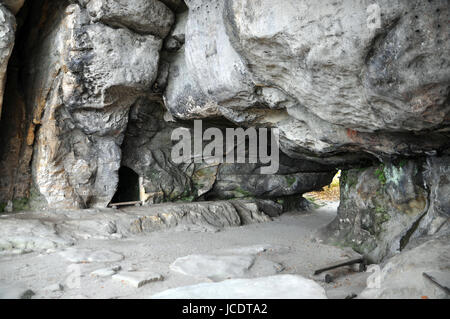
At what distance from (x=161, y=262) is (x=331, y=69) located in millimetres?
3901

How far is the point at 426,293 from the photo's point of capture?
289 cm

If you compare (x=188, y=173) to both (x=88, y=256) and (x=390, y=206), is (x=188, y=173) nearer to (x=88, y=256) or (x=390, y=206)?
(x=88, y=256)

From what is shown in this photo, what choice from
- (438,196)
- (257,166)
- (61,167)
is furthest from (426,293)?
(257,166)

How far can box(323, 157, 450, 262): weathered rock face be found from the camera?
5340 millimetres

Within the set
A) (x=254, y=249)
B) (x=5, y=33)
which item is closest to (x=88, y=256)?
(x=254, y=249)

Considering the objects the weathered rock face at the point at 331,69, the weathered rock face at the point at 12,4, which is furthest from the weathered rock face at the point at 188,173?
the weathered rock face at the point at 12,4

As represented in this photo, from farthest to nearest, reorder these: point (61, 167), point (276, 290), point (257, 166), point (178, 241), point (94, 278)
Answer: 1. point (257, 166)
2. point (61, 167)
3. point (178, 241)
4. point (94, 278)
5. point (276, 290)

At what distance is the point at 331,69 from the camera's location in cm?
442

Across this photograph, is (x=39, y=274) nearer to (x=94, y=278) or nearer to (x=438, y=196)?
(x=94, y=278)

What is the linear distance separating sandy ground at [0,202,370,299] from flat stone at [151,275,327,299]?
454 millimetres

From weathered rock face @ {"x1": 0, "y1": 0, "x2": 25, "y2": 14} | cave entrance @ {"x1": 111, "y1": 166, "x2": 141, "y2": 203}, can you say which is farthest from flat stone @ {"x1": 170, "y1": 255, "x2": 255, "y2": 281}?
weathered rock face @ {"x1": 0, "y1": 0, "x2": 25, "y2": 14}

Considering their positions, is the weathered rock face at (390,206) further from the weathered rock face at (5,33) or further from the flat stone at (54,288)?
the weathered rock face at (5,33)

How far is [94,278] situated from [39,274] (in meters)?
0.84

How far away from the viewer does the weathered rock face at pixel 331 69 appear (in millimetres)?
3609
